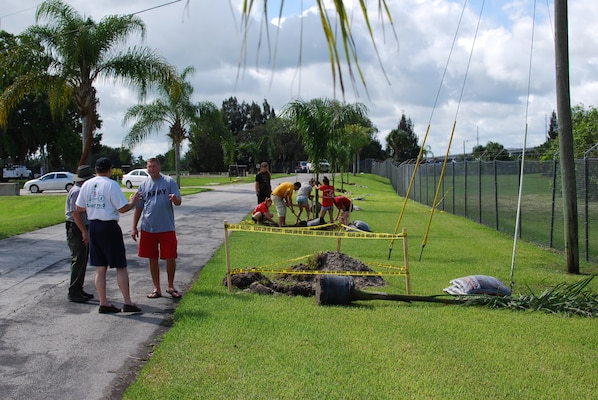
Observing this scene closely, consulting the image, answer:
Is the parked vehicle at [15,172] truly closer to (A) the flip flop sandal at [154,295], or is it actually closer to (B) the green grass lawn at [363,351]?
(A) the flip flop sandal at [154,295]

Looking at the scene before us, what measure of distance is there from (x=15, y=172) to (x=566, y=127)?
63.2 m

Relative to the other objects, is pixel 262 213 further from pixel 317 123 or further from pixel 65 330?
pixel 65 330

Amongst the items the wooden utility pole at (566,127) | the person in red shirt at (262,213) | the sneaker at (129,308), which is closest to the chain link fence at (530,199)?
the wooden utility pole at (566,127)

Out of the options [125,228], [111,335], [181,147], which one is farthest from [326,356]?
[181,147]

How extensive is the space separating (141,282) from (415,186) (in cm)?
2589

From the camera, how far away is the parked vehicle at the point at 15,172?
208 ft

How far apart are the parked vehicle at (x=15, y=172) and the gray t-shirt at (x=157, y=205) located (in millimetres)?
61427

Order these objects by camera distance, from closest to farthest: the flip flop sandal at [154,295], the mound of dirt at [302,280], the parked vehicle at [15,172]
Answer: the flip flop sandal at [154,295] → the mound of dirt at [302,280] → the parked vehicle at [15,172]

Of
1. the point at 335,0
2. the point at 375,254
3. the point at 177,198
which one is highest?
the point at 335,0

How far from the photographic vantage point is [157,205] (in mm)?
7594

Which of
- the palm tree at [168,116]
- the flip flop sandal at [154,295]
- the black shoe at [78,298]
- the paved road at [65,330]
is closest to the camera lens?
the paved road at [65,330]

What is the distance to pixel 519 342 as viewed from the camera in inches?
229

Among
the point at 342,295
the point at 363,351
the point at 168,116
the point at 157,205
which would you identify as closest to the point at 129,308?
the point at 157,205

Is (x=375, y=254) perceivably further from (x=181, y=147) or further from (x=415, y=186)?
(x=181, y=147)
